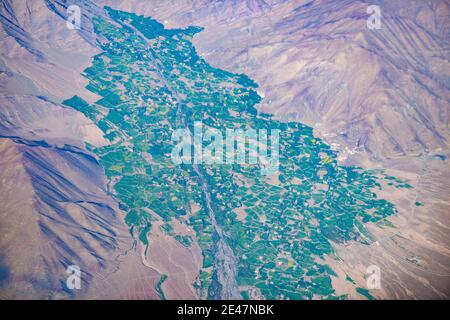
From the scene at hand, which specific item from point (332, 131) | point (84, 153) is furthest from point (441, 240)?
point (84, 153)

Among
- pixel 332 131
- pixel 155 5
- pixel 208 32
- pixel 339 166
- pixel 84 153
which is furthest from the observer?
pixel 155 5

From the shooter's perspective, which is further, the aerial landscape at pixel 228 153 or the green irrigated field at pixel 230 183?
the green irrigated field at pixel 230 183

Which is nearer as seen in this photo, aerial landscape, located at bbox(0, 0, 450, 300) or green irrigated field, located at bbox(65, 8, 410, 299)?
aerial landscape, located at bbox(0, 0, 450, 300)

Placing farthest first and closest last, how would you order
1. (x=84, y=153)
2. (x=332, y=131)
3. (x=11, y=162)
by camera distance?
1. (x=332, y=131)
2. (x=84, y=153)
3. (x=11, y=162)

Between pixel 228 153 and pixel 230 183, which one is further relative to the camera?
pixel 228 153

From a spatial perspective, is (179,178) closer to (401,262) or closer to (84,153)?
(84,153)

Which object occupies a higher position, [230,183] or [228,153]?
[228,153]

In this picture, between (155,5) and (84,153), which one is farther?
(155,5)
